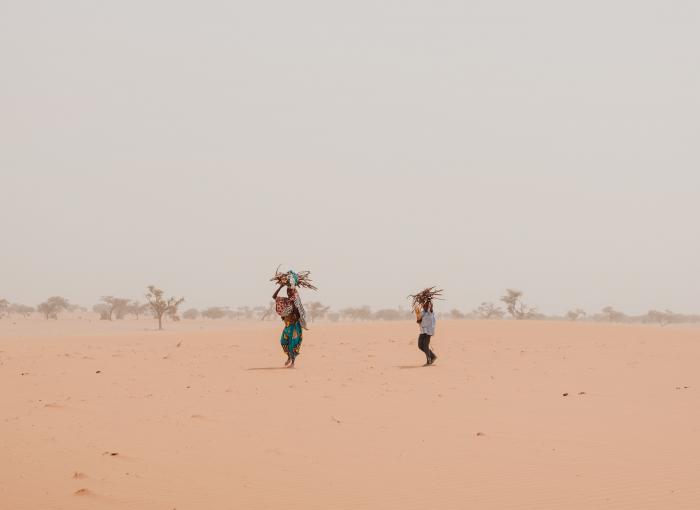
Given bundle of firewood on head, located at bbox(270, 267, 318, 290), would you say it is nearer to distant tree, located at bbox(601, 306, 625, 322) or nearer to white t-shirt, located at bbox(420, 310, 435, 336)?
white t-shirt, located at bbox(420, 310, 435, 336)

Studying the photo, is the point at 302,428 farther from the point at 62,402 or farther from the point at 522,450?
the point at 62,402

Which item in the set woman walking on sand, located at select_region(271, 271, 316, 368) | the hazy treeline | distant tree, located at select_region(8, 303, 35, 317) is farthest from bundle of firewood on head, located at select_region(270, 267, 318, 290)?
distant tree, located at select_region(8, 303, 35, 317)

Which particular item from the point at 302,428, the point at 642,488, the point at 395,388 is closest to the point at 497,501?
the point at 642,488

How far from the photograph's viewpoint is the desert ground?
6672 millimetres

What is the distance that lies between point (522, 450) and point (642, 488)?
1.73 meters

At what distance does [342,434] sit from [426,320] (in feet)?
28.4

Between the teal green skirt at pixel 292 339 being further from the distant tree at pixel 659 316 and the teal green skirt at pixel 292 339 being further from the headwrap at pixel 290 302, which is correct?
the distant tree at pixel 659 316

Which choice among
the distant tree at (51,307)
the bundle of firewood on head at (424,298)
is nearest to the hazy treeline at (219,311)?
the distant tree at (51,307)

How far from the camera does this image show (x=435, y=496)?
671 cm

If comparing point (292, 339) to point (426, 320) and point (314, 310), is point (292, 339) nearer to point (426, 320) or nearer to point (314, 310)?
point (426, 320)

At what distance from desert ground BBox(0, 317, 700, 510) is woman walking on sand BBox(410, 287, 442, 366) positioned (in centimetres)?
53

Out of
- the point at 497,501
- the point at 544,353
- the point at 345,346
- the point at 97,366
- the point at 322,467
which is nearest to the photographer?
the point at 497,501

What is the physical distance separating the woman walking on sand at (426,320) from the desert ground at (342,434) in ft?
1.74

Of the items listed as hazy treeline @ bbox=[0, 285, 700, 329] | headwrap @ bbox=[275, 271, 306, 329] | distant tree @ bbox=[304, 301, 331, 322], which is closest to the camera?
headwrap @ bbox=[275, 271, 306, 329]
